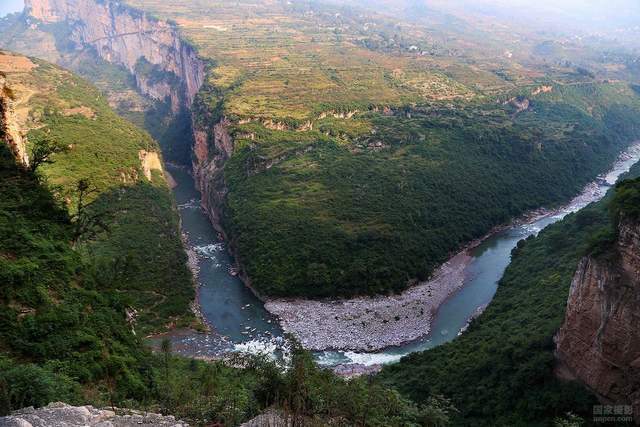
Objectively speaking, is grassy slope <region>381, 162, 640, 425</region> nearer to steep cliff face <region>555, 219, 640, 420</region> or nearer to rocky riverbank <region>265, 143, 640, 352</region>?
steep cliff face <region>555, 219, 640, 420</region>

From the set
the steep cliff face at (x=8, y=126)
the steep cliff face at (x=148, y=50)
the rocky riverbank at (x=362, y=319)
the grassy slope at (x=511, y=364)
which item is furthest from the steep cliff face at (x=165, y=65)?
the grassy slope at (x=511, y=364)

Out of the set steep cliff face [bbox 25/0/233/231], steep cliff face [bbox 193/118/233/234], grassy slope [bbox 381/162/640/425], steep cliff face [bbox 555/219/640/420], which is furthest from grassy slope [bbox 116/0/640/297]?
steep cliff face [bbox 555/219/640/420]

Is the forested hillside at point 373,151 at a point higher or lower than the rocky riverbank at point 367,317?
higher

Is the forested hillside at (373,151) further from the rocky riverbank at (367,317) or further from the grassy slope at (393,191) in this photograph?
the rocky riverbank at (367,317)

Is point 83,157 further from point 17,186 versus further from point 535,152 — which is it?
point 535,152

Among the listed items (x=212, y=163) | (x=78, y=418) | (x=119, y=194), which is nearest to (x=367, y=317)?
(x=119, y=194)

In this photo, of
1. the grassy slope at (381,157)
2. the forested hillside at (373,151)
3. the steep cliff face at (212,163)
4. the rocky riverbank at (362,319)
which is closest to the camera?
the rocky riverbank at (362,319)

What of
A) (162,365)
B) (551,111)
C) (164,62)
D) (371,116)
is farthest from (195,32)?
(162,365)
